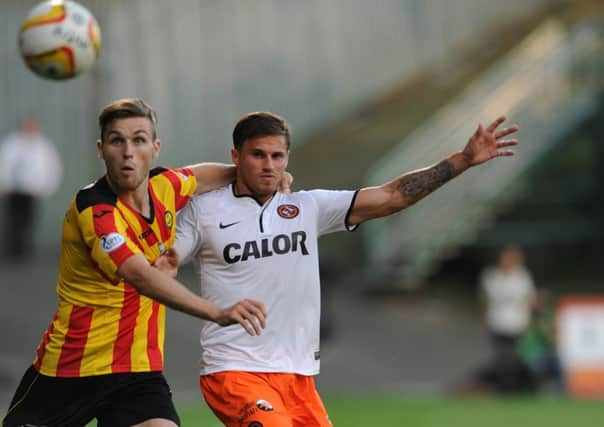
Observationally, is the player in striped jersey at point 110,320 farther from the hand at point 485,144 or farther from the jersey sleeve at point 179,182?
the hand at point 485,144

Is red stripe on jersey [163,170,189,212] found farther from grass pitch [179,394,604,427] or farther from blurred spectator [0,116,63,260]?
blurred spectator [0,116,63,260]

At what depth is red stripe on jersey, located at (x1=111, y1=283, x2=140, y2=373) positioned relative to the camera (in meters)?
6.59

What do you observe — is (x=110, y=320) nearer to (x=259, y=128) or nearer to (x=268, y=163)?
(x=268, y=163)

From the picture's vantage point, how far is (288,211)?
704cm

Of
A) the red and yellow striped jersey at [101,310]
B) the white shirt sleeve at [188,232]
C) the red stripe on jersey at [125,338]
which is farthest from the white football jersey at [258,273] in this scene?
the red stripe on jersey at [125,338]

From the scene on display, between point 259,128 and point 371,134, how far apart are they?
53.9ft

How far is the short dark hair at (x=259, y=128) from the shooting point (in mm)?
6840

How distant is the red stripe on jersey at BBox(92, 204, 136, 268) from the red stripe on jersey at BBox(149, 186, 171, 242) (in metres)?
0.34

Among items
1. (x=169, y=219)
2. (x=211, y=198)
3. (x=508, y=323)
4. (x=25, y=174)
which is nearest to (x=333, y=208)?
(x=211, y=198)

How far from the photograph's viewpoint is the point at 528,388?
1712 centimetres

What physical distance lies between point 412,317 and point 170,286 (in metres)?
14.5

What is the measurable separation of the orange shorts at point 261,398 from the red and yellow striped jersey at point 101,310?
14.5 inches

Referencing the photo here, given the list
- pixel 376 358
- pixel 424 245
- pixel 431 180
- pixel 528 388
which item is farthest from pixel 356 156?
pixel 431 180

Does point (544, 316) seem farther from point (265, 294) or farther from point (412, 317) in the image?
point (265, 294)
